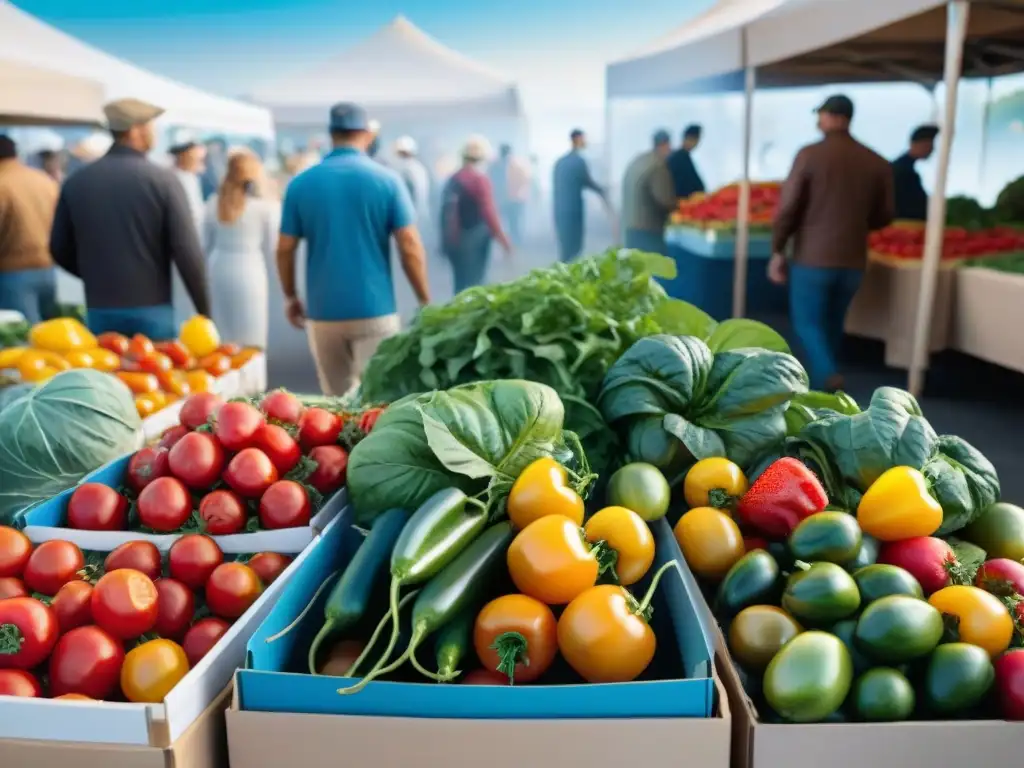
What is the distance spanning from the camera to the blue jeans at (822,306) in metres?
5.37

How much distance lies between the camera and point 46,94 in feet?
15.8

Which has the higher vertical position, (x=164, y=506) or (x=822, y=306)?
(x=164, y=506)

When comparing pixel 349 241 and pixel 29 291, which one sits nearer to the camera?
pixel 349 241

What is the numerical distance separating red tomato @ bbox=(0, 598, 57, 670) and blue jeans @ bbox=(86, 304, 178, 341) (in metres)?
2.87

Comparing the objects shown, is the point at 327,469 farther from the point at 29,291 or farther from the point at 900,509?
the point at 29,291

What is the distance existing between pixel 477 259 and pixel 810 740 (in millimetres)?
6689

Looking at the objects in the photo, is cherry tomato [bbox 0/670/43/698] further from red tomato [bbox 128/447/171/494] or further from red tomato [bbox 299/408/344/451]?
red tomato [bbox 299/408/344/451]

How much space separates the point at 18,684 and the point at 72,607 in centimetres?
17

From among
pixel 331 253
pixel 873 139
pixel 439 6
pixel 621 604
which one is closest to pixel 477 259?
pixel 331 253

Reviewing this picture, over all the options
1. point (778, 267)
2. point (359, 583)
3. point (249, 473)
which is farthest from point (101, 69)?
point (359, 583)

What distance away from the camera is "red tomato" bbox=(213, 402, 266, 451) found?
1.73 m

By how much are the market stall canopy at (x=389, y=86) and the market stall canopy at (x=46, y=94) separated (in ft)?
21.4

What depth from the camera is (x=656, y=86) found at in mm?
8297

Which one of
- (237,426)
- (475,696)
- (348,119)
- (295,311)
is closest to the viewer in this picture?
(475,696)
